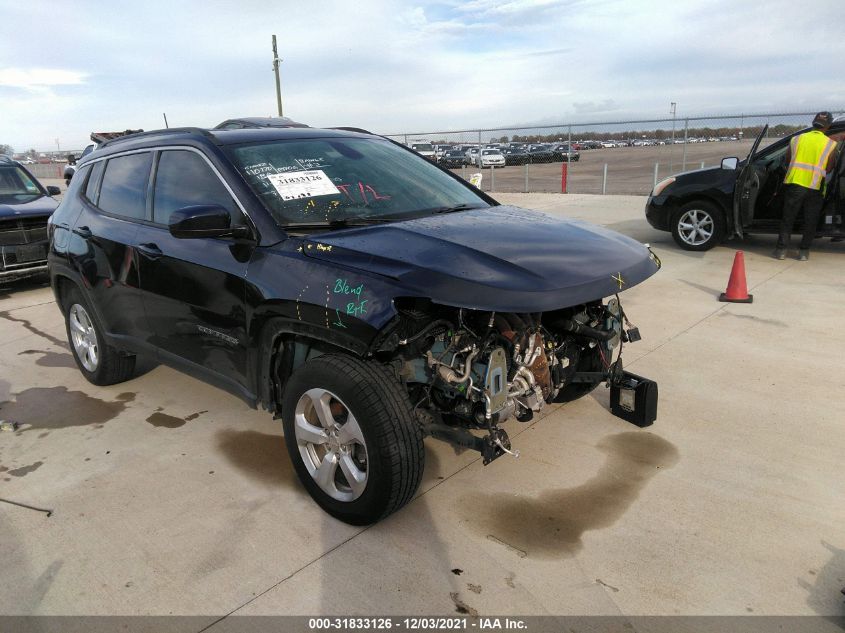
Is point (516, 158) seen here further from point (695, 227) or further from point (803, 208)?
point (803, 208)

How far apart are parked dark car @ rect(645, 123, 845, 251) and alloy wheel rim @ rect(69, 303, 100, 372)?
7.55m

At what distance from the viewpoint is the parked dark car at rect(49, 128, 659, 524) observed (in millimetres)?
2709

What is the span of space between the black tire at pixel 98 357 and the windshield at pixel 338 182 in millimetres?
2070

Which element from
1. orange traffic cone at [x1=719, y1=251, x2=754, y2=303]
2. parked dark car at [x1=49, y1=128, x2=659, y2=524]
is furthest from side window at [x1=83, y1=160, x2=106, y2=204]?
orange traffic cone at [x1=719, y1=251, x2=754, y2=303]

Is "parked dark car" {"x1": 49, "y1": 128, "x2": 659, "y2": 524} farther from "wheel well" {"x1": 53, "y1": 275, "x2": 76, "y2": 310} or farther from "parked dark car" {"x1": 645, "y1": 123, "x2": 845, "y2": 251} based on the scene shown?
"parked dark car" {"x1": 645, "y1": 123, "x2": 845, "y2": 251}

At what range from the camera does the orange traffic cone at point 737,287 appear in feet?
20.8

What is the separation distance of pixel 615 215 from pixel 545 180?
13030 millimetres

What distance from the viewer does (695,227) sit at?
894cm

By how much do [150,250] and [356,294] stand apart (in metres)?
1.78

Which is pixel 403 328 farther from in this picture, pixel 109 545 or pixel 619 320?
pixel 109 545

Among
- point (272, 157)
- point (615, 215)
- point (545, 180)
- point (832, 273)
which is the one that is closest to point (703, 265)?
point (832, 273)

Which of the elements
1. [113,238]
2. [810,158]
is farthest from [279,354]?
[810,158]

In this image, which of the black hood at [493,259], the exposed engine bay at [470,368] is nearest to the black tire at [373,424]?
the exposed engine bay at [470,368]

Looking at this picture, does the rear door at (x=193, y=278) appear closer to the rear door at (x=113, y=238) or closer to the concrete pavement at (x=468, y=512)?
the rear door at (x=113, y=238)
